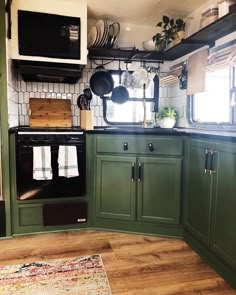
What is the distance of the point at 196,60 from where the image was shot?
267 cm

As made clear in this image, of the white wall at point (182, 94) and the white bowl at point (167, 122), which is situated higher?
the white wall at point (182, 94)

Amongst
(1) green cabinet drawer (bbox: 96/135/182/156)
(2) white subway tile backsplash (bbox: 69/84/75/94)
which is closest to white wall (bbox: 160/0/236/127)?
(1) green cabinet drawer (bbox: 96/135/182/156)

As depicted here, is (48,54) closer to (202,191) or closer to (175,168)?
(175,168)

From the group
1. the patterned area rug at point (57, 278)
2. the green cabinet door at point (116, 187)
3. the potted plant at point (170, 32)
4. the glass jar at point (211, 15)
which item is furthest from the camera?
the potted plant at point (170, 32)

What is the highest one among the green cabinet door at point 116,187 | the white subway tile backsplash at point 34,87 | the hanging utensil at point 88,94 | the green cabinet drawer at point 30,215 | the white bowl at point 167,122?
the white subway tile backsplash at point 34,87

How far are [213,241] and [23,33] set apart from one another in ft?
7.89

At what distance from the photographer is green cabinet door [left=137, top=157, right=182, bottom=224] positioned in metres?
2.46

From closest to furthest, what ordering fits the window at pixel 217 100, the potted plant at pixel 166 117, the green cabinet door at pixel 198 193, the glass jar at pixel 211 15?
the green cabinet door at pixel 198 193 → the glass jar at pixel 211 15 → the window at pixel 217 100 → the potted plant at pixel 166 117

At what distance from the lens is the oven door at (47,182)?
2449 millimetres

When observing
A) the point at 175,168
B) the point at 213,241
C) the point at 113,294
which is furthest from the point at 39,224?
the point at 213,241

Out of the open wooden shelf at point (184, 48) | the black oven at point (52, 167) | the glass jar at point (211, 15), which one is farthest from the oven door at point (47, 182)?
the glass jar at point (211, 15)

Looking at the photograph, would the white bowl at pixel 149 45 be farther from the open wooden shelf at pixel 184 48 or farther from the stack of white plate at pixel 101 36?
the stack of white plate at pixel 101 36

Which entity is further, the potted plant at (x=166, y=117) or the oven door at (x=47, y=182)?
the potted plant at (x=166, y=117)

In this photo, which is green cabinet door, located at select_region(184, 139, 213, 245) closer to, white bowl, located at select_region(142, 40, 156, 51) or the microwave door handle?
white bowl, located at select_region(142, 40, 156, 51)
